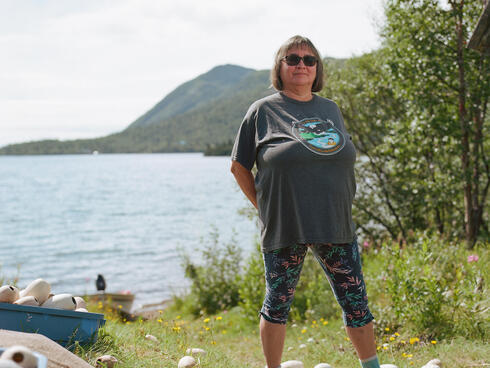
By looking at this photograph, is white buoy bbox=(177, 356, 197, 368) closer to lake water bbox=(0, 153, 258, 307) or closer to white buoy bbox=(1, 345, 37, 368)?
white buoy bbox=(1, 345, 37, 368)

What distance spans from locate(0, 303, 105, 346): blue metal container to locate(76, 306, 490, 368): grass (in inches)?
4.3

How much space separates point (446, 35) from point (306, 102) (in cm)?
531

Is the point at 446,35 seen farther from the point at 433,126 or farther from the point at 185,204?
the point at 185,204

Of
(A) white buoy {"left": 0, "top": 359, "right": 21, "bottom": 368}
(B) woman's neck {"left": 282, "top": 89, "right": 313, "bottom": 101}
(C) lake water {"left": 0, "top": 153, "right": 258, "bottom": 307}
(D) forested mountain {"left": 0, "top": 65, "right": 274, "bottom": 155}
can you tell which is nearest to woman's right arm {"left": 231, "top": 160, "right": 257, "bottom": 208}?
(B) woman's neck {"left": 282, "top": 89, "right": 313, "bottom": 101}

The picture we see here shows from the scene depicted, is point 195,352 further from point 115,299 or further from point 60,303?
point 115,299

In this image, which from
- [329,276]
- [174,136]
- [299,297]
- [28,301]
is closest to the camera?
[329,276]

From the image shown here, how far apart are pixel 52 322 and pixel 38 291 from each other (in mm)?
278

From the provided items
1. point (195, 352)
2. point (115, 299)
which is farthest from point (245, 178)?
point (115, 299)

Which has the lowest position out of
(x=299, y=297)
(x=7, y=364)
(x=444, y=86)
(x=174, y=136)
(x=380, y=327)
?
(x=299, y=297)

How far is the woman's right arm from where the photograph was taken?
3.02 m

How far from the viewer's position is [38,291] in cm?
331

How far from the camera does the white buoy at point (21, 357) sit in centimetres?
175

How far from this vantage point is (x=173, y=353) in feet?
11.9

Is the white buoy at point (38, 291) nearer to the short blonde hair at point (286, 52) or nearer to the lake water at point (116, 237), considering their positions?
the short blonde hair at point (286, 52)
